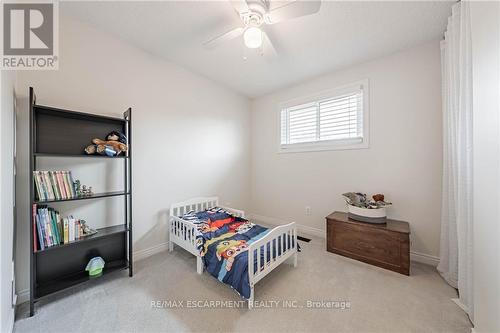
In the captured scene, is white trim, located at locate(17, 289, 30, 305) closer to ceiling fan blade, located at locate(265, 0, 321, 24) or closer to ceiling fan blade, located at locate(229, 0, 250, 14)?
ceiling fan blade, located at locate(229, 0, 250, 14)

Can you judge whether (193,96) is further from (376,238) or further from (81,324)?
(376,238)

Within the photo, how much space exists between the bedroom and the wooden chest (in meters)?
0.02

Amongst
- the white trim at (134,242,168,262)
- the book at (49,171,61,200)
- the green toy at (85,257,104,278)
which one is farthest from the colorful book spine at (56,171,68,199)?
the white trim at (134,242,168,262)

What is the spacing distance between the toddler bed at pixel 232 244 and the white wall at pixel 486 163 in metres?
1.37

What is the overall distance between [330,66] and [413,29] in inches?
36.9

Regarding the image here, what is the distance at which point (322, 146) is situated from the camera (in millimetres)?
3031

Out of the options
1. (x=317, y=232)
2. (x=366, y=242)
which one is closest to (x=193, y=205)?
(x=317, y=232)

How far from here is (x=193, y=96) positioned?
2934 mm

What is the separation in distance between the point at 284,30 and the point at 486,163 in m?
2.02

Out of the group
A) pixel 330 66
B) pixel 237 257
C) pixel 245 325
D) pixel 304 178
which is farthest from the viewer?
pixel 304 178

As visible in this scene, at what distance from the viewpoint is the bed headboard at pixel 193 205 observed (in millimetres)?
2645

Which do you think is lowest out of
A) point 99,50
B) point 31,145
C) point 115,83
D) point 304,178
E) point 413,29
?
point 304,178

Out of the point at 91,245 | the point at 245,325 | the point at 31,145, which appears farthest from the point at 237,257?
the point at 31,145

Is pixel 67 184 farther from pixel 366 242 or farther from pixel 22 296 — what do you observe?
pixel 366 242
